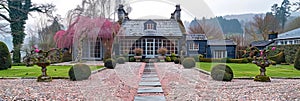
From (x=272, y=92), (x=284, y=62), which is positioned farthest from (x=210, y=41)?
(x=272, y=92)

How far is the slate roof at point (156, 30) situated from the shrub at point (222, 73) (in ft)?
50.9

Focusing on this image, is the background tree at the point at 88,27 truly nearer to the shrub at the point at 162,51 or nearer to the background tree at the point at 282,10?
the shrub at the point at 162,51

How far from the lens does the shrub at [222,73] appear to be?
328 inches

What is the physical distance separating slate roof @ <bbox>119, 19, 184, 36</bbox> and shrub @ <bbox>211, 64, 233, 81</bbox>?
15521 mm

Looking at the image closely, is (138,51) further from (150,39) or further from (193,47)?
(193,47)

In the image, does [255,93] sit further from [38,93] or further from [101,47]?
[101,47]

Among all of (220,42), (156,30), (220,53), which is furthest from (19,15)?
(220,42)

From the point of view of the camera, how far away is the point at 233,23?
28188 mm

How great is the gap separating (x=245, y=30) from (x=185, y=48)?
38.0 feet

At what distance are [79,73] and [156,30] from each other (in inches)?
648

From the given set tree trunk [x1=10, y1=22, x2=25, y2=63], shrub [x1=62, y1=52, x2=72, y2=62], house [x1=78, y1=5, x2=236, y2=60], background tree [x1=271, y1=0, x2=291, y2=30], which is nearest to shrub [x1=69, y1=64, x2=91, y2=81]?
tree trunk [x1=10, y1=22, x2=25, y2=63]

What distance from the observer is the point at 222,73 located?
331 inches

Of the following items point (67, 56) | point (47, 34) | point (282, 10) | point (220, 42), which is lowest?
point (67, 56)

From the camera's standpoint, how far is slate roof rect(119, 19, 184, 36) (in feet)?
79.3
